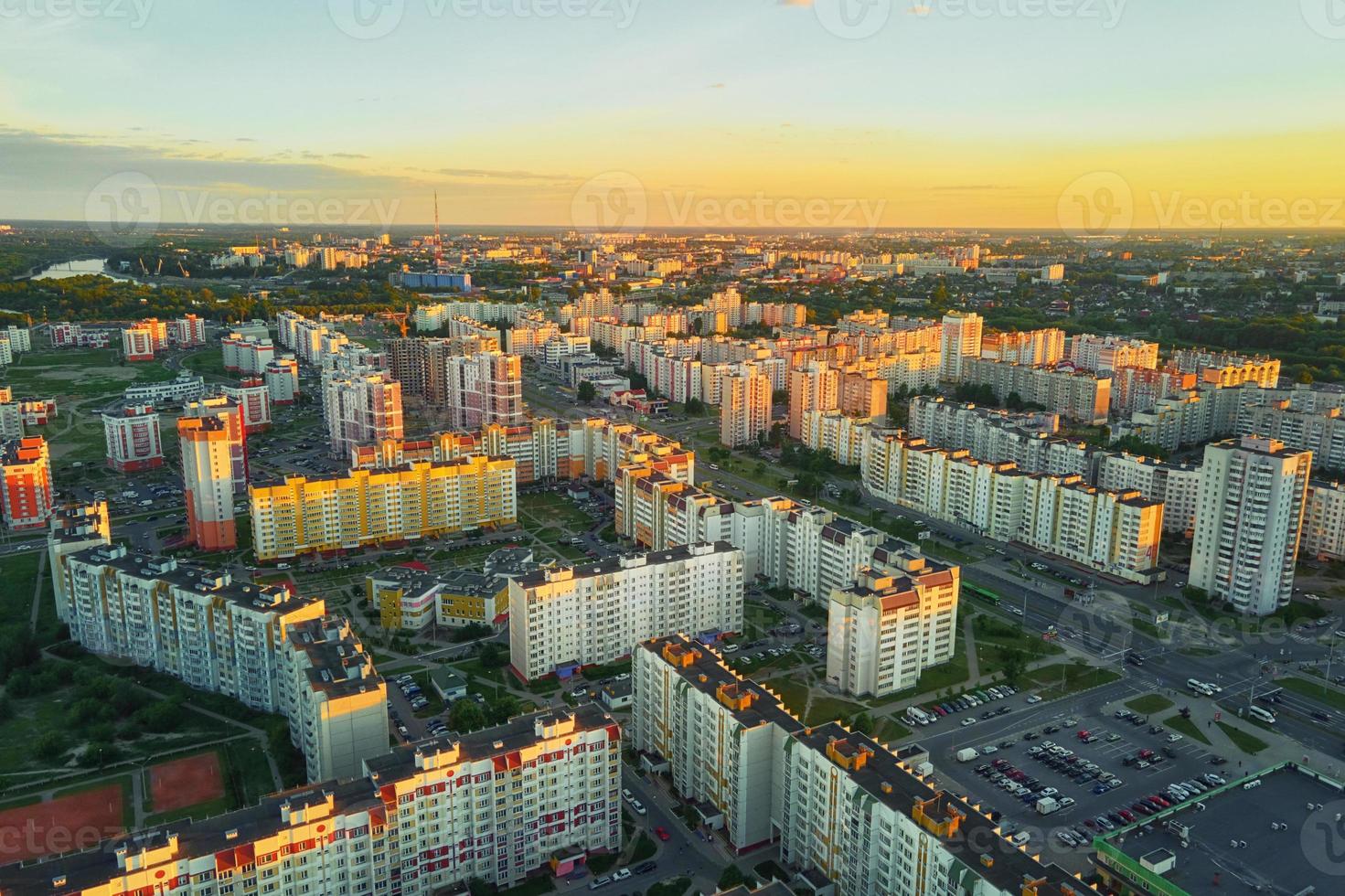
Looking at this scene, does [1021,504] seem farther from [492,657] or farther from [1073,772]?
[492,657]

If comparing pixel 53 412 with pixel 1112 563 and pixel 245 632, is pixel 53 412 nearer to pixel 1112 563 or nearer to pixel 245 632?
pixel 245 632

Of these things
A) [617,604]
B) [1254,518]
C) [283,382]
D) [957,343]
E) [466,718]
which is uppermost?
[957,343]

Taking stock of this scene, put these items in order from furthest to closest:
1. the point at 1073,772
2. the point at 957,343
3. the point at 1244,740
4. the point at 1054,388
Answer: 1. the point at 957,343
2. the point at 1054,388
3. the point at 1244,740
4. the point at 1073,772

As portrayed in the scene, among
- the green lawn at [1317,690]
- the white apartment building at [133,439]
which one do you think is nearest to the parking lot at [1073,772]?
the green lawn at [1317,690]

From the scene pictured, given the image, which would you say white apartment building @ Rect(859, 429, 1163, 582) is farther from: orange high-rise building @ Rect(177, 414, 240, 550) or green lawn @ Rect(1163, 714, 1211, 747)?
orange high-rise building @ Rect(177, 414, 240, 550)

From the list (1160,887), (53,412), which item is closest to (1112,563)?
(1160,887)

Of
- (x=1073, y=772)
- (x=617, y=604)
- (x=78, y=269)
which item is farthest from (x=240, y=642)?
(x=78, y=269)
